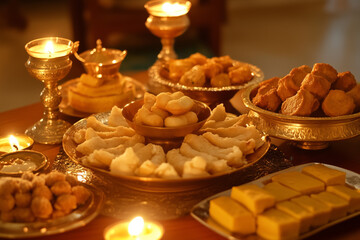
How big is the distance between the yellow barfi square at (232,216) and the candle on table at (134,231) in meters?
0.11

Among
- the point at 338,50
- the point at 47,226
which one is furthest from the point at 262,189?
the point at 338,50

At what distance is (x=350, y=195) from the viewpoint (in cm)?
105

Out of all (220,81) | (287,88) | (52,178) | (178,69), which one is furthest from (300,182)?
(178,69)

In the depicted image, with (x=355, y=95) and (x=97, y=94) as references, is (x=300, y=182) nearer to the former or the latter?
(x=355, y=95)

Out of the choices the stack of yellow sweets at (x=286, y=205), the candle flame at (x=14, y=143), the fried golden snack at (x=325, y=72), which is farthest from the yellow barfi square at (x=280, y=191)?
the candle flame at (x=14, y=143)

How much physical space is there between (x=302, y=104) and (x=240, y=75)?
0.38 meters

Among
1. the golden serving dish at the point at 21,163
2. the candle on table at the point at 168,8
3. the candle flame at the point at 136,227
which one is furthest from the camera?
the candle on table at the point at 168,8

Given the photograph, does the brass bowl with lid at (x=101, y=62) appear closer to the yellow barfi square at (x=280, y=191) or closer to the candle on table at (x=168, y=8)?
the candle on table at (x=168, y=8)

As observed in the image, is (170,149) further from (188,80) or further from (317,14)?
(317,14)

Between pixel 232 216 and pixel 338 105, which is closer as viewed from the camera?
pixel 232 216

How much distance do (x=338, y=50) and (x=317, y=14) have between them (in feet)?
4.59

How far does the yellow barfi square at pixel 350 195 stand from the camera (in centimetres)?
105

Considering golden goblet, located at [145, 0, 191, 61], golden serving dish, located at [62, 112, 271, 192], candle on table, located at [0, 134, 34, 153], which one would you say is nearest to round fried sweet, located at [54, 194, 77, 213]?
golden serving dish, located at [62, 112, 271, 192]

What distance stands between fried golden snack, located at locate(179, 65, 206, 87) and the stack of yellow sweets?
601 millimetres
